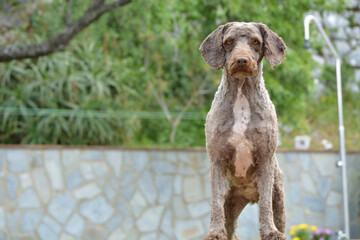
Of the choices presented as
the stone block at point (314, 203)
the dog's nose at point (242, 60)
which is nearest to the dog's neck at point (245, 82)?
the dog's nose at point (242, 60)

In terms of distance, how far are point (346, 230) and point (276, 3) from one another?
148 inches

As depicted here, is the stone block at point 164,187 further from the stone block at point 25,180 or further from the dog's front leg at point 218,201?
the dog's front leg at point 218,201

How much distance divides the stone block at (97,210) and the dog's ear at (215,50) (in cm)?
609

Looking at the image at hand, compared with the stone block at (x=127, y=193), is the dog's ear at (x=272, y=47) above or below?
above

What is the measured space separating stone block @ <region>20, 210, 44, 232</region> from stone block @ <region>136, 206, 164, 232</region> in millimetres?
1608

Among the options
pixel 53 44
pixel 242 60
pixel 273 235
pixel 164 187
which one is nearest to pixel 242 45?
pixel 242 60

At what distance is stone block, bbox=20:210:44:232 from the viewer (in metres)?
7.90

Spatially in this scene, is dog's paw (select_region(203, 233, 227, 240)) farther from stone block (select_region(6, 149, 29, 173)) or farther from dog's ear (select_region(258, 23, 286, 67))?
stone block (select_region(6, 149, 29, 173))

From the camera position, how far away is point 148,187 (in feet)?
28.3

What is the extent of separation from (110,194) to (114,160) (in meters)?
0.56

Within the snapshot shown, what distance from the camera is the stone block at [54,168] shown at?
26.4 feet

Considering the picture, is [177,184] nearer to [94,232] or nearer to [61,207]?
[94,232]

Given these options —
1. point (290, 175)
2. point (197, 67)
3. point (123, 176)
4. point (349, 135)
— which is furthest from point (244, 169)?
point (349, 135)

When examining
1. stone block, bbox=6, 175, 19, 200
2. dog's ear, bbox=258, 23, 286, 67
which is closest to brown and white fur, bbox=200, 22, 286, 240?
dog's ear, bbox=258, 23, 286, 67
